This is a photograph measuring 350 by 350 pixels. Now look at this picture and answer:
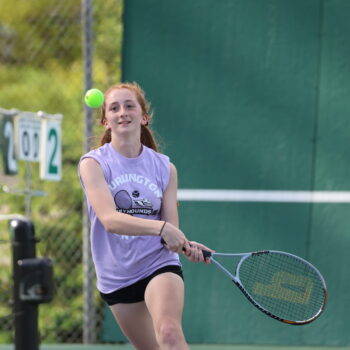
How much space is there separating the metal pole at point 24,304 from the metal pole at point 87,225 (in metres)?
2.72

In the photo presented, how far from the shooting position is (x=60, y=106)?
8.85 meters

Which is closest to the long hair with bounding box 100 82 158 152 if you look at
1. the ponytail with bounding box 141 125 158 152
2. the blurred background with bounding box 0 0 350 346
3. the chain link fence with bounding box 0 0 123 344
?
the ponytail with bounding box 141 125 158 152

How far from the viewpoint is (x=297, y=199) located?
5727 mm

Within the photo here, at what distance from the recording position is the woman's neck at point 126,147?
3.84 m

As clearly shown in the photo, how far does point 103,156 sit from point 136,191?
Result: 8.3 inches

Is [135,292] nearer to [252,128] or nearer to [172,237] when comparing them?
[172,237]

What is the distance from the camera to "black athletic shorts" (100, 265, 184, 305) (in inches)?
147

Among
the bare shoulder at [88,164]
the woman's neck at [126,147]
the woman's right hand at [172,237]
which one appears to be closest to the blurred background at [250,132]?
the woman's neck at [126,147]

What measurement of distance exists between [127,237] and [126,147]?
388 millimetres

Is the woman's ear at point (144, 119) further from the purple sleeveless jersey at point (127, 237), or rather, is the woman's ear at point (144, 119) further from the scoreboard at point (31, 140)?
the scoreboard at point (31, 140)

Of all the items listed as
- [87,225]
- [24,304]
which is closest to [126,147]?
[24,304]

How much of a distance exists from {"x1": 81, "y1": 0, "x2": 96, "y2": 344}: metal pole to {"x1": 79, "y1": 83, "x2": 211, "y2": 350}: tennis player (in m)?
1.99

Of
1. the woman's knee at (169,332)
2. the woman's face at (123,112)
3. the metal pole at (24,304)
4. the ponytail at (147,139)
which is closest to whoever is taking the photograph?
the metal pole at (24,304)

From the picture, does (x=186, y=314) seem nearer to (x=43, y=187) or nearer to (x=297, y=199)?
(x=297, y=199)
